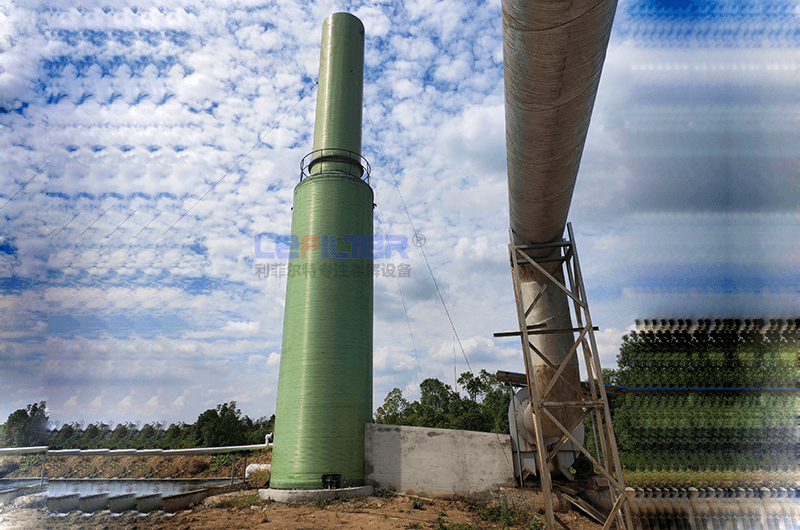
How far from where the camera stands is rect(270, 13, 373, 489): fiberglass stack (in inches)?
533

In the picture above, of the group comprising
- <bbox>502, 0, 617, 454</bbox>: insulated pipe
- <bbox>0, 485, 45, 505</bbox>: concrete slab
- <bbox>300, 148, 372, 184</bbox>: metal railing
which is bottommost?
<bbox>0, 485, 45, 505</bbox>: concrete slab

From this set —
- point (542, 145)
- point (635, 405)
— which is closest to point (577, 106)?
point (542, 145)

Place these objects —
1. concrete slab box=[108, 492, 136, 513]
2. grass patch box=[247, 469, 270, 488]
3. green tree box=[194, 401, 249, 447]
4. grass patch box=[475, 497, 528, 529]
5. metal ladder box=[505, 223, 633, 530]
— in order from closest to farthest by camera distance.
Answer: metal ladder box=[505, 223, 633, 530] < concrete slab box=[108, 492, 136, 513] < grass patch box=[475, 497, 528, 529] < grass patch box=[247, 469, 270, 488] < green tree box=[194, 401, 249, 447]

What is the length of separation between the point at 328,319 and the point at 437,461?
5.60m

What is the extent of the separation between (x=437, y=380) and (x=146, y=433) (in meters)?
29.4

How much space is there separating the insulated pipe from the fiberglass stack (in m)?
6.50

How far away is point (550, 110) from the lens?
6586 millimetres

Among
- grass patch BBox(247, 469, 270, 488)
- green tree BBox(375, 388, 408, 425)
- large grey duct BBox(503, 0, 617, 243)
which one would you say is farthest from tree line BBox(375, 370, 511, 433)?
large grey duct BBox(503, 0, 617, 243)

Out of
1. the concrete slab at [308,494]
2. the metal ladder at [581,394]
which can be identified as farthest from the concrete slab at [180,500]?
the metal ladder at [581,394]

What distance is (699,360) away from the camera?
10953 mm

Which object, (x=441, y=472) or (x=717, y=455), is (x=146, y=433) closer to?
(x=441, y=472)

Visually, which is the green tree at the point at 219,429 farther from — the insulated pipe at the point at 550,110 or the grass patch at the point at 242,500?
the insulated pipe at the point at 550,110

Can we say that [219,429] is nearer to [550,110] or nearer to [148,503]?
[148,503]

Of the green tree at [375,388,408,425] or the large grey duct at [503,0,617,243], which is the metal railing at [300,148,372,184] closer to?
the large grey duct at [503,0,617,243]
